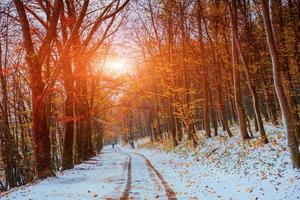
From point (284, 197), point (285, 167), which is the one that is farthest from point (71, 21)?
point (284, 197)

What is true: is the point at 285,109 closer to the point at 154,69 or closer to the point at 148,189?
the point at 148,189

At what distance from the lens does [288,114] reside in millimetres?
10969

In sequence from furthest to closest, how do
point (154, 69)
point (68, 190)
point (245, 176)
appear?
point (154, 69)
point (68, 190)
point (245, 176)

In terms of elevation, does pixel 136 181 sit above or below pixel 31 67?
below

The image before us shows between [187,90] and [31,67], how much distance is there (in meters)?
13.5

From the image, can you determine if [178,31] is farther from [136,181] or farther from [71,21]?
[136,181]

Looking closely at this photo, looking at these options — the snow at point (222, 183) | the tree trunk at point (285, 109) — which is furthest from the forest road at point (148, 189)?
the tree trunk at point (285, 109)

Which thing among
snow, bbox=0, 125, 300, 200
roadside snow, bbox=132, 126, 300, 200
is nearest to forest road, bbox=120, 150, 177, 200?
snow, bbox=0, 125, 300, 200

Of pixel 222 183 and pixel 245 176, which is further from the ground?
pixel 245 176

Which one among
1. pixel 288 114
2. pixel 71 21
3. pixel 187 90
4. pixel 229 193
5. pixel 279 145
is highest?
pixel 71 21

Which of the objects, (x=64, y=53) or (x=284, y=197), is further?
(x=64, y=53)

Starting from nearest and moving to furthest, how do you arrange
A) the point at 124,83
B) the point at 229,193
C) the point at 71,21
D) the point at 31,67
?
the point at 229,193
the point at 31,67
the point at 71,21
the point at 124,83

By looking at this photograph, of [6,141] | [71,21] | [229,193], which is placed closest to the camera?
[229,193]

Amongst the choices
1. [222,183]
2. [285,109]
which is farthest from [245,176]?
[285,109]
